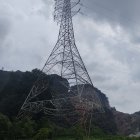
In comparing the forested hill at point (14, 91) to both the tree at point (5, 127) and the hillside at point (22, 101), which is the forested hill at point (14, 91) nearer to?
the hillside at point (22, 101)

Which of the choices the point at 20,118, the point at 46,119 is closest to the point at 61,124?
the point at 46,119

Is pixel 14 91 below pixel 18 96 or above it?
above

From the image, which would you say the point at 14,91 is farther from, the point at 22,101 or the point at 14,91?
the point at 22,101

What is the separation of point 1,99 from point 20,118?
9.07 metres

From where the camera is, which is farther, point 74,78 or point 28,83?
point 28,83

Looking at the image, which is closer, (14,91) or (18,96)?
(18,96)

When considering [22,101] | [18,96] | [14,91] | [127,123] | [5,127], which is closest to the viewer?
[5,127]

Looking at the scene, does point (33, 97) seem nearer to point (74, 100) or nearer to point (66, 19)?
point (74, 100)

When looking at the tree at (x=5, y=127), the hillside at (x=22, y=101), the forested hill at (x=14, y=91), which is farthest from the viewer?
the hillside at (x=22, y=101)

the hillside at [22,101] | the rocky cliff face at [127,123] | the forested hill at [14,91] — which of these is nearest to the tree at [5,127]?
the hillside at [22,101]

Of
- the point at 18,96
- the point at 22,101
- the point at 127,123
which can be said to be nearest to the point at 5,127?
the point at 22,101

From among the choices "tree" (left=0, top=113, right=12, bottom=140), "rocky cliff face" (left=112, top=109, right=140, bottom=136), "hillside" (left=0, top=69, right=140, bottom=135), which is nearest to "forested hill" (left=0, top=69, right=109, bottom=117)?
"hillside" (left=0, top=69, right=140, bottom=135)

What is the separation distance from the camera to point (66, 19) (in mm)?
29875

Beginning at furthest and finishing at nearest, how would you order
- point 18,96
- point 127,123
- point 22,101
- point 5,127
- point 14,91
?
point 127,123
point 14,91
point 18,96
point 22,101
point 5,127
